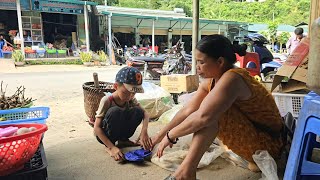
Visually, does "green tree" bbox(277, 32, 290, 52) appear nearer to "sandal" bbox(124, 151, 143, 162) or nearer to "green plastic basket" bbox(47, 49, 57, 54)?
"green plastic basket" bbox(47, 49, 57, 54)

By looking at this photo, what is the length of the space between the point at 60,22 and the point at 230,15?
23.8m

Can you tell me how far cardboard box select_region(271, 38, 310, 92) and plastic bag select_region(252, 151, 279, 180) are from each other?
2.50 ft

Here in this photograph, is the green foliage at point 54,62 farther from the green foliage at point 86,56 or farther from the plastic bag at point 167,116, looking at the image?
the plastic bag at point 167,116

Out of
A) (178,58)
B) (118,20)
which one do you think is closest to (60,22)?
(118,20)

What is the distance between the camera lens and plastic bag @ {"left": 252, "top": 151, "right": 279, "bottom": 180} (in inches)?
69.7

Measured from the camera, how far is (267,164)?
178cm

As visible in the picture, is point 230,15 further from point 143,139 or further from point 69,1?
point 143,139

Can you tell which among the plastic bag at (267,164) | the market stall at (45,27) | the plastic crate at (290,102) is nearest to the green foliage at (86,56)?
the market stall at (45,27)

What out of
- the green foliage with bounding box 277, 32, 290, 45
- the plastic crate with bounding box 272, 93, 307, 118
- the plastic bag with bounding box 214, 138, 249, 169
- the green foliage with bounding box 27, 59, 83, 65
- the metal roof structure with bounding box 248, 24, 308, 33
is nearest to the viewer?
the plastic bag with bounding box 214, 138, 249, 169

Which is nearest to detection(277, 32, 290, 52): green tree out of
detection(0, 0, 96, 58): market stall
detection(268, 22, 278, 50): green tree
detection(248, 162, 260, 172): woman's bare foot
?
detection(268, 22, 278, 50): green tree

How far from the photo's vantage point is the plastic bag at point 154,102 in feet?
13.3

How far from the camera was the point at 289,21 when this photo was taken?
32.4 meters

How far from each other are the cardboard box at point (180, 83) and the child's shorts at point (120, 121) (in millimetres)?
2484

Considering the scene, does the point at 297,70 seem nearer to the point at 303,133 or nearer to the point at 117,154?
the point at 303,133
